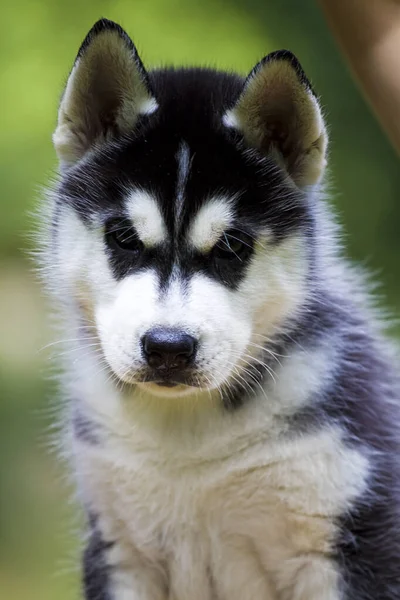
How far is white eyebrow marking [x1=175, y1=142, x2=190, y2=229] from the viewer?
1.68 meters

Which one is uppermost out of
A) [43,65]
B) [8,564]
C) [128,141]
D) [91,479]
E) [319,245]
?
[43,65]

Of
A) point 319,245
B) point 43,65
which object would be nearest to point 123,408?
point 319,245

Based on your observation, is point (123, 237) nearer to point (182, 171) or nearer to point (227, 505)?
point (182, 171)

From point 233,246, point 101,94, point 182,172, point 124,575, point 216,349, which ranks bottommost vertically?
point 124,575

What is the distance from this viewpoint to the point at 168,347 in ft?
5.08

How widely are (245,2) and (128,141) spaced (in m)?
2.48

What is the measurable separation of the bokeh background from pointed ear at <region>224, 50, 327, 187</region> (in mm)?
1772

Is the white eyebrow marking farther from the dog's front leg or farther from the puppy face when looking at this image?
the dog's front leg

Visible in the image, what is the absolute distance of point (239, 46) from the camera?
3.86m

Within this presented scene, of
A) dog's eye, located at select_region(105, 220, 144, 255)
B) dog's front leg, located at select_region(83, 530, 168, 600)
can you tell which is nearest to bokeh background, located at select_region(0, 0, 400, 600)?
dog's front leg, located at select_region(83, 530, 168, 600)

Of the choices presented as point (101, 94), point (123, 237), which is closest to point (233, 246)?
point (123, 237)

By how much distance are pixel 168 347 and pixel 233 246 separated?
10.0 inches

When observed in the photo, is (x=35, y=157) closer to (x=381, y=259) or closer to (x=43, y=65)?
(x=43, y=65)

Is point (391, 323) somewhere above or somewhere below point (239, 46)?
below
